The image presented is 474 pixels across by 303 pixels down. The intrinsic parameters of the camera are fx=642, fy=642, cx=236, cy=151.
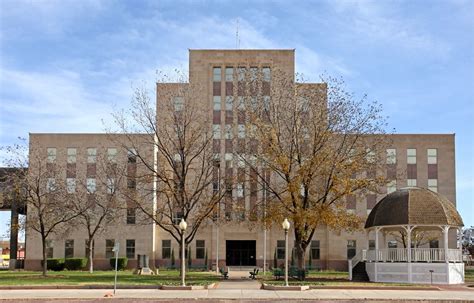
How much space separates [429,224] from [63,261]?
139ft

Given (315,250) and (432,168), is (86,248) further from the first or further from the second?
(432,168)

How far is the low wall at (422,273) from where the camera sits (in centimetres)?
4066

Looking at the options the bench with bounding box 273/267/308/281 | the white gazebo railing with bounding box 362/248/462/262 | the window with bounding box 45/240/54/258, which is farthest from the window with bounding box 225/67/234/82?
the white gazebo railing with bounding box 362/248/462/262

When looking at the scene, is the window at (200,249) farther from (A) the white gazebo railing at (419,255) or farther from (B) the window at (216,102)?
(A) the white gazebo railing at (419,255)

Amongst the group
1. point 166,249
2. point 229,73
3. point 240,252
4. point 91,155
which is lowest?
point 240,252

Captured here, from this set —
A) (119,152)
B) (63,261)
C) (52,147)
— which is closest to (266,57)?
(119,152)

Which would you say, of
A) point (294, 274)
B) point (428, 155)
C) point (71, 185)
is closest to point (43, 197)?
point (71, 185)

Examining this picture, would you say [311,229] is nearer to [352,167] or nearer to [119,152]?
[352,167]

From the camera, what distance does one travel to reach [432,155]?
75.6 meters

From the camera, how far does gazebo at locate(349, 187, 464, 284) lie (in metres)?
40.8

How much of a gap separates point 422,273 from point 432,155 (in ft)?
122

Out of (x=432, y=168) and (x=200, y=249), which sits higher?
(x=432, y=168)

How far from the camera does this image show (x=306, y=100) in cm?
4419

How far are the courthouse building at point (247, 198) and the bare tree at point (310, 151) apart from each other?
92.7 ft
